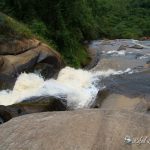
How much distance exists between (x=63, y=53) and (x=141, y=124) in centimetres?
1633

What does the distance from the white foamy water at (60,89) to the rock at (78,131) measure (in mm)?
6702

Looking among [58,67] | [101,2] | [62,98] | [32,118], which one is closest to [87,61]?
[58,67]

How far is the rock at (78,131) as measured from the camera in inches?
181

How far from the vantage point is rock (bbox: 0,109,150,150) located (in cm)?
459

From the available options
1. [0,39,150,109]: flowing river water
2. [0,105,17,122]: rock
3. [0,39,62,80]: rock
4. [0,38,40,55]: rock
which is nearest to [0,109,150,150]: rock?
[0,105,17,122]: rock

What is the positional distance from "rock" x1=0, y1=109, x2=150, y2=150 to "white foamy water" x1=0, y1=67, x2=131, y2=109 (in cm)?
670

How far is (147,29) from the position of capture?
48.9 meters

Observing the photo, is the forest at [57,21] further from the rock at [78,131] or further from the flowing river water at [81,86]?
the rock at [78,131]

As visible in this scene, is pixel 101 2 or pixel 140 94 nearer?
pixel 140 94

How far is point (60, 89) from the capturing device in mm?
13180

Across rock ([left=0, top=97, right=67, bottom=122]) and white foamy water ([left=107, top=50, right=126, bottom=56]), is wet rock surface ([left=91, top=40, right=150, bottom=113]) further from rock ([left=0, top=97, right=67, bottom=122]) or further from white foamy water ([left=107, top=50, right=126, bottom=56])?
white foamy water ([left=107, top=50, right=126, bottom=56])

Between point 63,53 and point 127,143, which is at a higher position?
point 127,143

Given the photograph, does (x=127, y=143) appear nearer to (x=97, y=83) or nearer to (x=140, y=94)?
(x=140, y=94)

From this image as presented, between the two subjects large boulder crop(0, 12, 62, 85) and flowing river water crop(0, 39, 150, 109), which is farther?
large boulder crop(0, 12, 62, 85)
